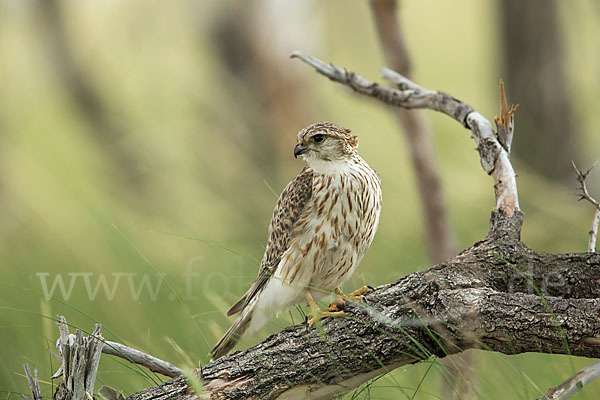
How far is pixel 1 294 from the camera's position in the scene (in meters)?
5.16

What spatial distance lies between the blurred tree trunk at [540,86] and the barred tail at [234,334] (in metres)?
4.12

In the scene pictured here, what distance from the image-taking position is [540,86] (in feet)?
20.1

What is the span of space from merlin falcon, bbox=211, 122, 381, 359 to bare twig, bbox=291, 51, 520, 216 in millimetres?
270

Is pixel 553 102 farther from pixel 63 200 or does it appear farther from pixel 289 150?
pixel 63 200

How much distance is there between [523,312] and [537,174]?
14.6 feet

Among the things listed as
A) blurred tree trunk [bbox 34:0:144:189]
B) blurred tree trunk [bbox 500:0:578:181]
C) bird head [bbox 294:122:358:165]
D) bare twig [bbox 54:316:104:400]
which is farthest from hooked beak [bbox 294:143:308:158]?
blurred tree trunk [bbox 34:0:144:189]

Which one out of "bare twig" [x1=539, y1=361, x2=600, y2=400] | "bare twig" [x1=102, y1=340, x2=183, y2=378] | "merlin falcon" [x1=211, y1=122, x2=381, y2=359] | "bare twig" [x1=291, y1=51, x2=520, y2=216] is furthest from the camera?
"merlin falcon" [x1=211, y1=122, x2=381, y2=359]

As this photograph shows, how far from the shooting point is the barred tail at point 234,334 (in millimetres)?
2844

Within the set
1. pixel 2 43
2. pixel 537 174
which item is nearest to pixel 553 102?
pixel 537 174

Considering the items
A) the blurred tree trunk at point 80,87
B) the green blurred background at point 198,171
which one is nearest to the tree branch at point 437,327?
the green blurred background at point 198,171

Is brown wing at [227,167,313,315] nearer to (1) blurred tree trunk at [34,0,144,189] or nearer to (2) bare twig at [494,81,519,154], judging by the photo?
(2) bare twig at [494,81,519,154]

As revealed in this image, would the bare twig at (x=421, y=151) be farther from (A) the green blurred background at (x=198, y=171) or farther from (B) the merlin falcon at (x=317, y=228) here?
(B) the merlin falcon at (x=317, y=228)

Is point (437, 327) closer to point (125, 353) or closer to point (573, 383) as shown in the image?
point (573, 383)

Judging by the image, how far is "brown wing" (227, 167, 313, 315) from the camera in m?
2.93
